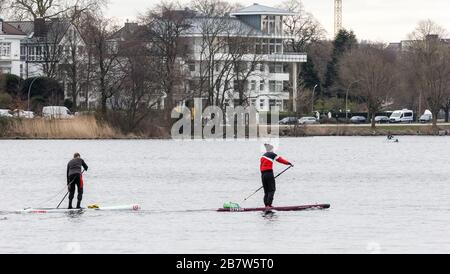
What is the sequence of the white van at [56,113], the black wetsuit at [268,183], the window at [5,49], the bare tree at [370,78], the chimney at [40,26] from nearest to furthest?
the black wetsuit at [268,183]
the white van at [56,113]
the bare tree at [370,78]
the chimney at [40,26]
the window at [5,49]

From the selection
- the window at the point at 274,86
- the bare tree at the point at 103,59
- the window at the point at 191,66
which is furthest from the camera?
the window at the point at 274,86

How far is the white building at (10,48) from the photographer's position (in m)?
146

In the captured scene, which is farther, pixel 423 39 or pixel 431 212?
pixel 423 39

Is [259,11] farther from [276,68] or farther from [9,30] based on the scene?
[9,30]

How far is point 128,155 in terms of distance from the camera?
88812mm

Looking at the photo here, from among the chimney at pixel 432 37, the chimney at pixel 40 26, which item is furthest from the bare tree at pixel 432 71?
the chimney at pixel 40 26

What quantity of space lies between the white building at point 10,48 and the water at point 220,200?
49486 millimetres

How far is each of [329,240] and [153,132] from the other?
238ft

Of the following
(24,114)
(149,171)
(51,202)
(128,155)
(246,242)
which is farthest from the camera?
(24,114)

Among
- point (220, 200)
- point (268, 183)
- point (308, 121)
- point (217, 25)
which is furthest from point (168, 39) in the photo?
point (268, 183)

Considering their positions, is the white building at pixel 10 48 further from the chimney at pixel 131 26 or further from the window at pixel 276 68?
the window at pixel 276 68

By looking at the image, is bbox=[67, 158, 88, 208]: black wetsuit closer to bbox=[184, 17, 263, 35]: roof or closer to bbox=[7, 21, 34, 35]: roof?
bbox=[184, 17, 263, 35]: roof

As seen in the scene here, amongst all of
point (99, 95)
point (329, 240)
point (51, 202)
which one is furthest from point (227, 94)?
point (329, 240)

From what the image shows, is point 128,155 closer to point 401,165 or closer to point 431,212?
point 401,165
